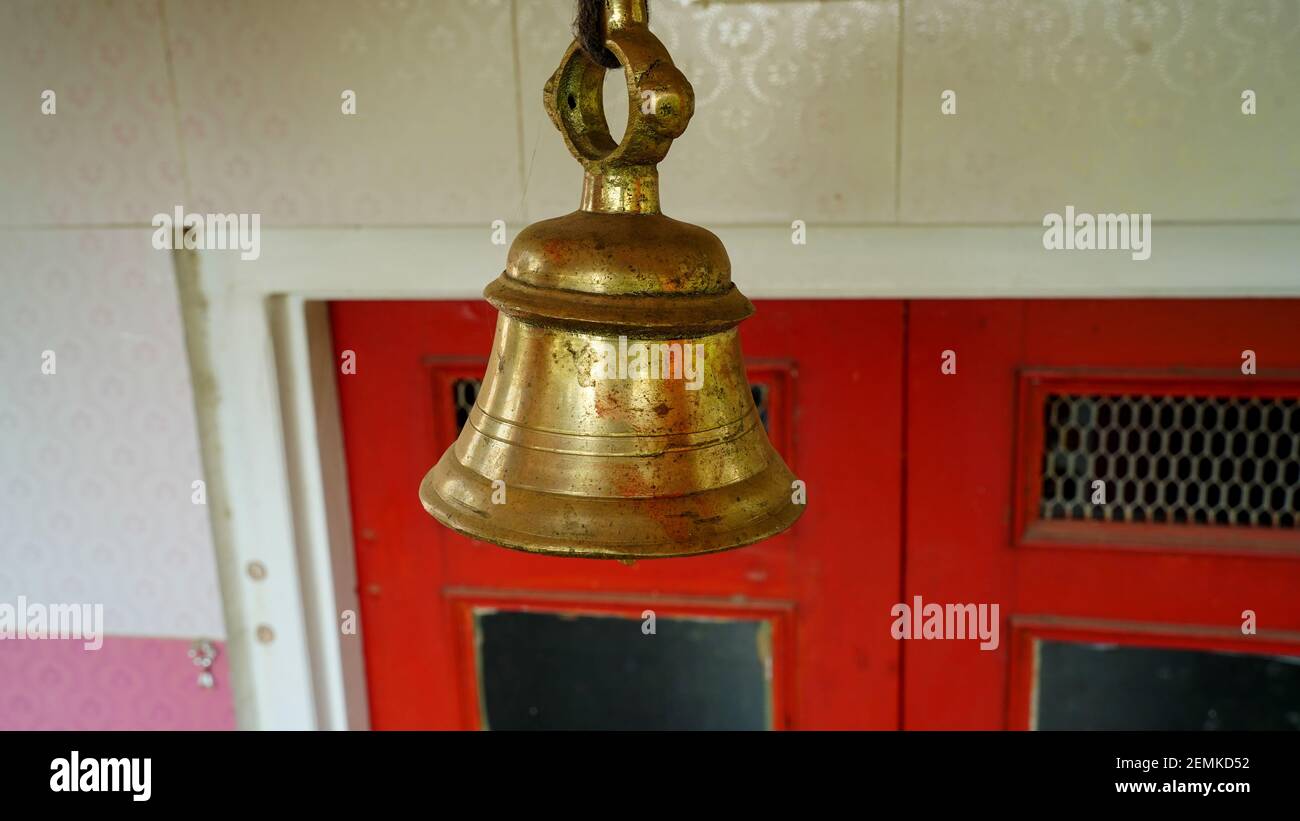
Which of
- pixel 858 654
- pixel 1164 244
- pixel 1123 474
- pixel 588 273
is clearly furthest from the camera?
pixel 858 654

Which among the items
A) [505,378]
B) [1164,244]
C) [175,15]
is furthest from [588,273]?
[175,15]

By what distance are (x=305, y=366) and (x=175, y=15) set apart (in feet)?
2.31

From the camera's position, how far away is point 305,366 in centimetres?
200

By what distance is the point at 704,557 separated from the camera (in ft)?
6.91

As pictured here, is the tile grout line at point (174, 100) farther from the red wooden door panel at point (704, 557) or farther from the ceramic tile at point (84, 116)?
the red wooden door panel at point (704, 557)

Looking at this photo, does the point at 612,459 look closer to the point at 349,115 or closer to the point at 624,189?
the point at 624,189

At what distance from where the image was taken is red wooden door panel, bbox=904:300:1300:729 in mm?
1835

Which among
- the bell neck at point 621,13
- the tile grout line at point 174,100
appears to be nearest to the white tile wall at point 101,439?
the tile grout line at point 174,100

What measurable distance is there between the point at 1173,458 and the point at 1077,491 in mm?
189

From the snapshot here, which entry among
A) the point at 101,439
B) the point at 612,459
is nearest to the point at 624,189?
the point at 612,459

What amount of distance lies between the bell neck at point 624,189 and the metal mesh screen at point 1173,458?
52.7 inches

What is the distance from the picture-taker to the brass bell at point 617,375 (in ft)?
2.65

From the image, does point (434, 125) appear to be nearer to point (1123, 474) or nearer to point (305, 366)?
point (305, 366)

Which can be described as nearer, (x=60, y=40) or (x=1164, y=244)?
(x=1164, y=244)
